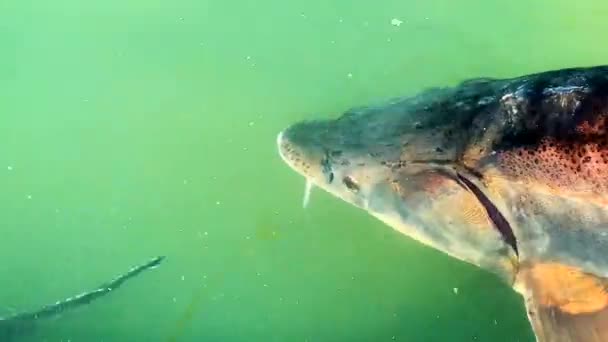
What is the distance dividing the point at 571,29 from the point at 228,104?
66.7 inches

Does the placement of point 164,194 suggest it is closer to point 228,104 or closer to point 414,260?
point 228,104

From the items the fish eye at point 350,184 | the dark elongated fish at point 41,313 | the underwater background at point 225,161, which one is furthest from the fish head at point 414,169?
the dark elongated fish at point 41,313

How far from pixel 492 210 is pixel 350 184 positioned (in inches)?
16.4

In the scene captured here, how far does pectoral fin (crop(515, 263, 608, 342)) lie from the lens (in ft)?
7.45

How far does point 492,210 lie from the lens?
2.18 metres

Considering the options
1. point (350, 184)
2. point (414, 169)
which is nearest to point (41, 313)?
point (350, 184)

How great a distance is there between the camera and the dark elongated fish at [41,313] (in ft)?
10.4

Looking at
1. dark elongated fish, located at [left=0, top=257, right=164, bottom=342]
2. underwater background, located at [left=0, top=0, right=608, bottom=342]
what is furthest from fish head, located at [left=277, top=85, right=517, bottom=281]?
dark elongated fish, located at [left=0, top=257, right=164, bottom=342]

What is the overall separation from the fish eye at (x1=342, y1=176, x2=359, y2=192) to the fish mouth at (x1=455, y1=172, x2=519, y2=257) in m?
0.32

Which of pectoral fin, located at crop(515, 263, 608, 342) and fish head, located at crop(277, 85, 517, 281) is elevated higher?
fish head, located at crop(277, 85, 517, 281)

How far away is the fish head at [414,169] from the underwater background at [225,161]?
956mm

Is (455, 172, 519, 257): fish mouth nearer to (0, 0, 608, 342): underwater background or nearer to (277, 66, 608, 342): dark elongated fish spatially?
(277, 66, 608, 342): dark elongated fish

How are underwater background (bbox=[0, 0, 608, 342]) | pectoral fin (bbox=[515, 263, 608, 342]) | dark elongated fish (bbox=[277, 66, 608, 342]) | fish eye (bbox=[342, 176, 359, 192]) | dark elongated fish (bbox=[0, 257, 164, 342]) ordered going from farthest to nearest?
1. underwater background (bbox=[0, 0, 608, 342])
2. dark elongated fish (bbox=[0, 257, 164, 342])
3. fish eye (bbox=[342, 176, 359, 192])
4. pectoral fin (bbox=[515, 263, 608, 342])
5. dark elongated fish (bbox=[277, 66, 608, 342])

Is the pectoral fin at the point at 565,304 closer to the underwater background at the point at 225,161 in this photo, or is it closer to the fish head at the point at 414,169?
the fish head at the point at 414,169
